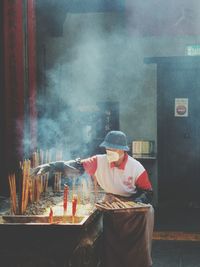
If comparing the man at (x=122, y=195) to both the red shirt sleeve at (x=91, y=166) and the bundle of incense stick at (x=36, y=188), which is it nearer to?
the red shirt sleeve at (x=91, y=166)

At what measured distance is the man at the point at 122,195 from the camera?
20.1 feet

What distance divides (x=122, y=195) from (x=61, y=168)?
40.3 inches

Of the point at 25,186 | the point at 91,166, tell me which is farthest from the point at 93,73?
the point at 25,186

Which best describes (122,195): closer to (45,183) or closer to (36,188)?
(36,188)

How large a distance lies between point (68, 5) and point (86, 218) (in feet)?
23.5

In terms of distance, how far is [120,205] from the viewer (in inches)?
244

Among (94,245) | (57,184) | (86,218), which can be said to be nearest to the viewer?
(86,218)

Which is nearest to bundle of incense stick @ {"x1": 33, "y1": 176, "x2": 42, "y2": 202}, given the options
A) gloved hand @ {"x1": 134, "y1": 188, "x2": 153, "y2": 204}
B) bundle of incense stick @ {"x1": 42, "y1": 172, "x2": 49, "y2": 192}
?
bundle of incense stick @ {"x1": 42, "y1": 172, "x2": 49, "y2": 192}

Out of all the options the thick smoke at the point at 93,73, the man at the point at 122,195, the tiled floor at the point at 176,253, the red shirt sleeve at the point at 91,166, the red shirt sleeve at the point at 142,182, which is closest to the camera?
the man at the point at 122,195

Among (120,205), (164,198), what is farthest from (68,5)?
(120,205)

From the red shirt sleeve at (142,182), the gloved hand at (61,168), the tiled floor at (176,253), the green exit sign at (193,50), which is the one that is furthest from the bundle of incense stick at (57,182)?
the green exit sign at (193,50)

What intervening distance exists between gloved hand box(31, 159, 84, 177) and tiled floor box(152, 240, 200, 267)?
2.15 m

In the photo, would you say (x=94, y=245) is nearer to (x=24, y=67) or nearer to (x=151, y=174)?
(x=24, y=67)

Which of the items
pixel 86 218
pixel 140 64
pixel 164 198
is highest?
pixel 140 64
